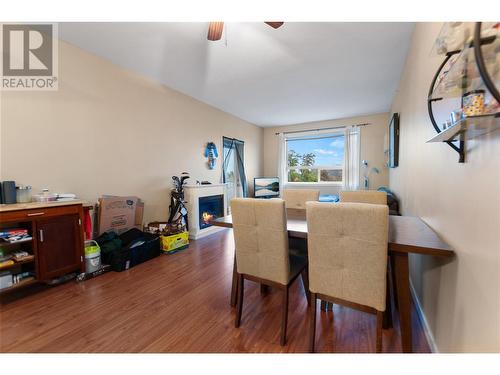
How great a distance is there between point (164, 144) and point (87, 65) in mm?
1348

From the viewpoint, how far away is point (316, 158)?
230 inches

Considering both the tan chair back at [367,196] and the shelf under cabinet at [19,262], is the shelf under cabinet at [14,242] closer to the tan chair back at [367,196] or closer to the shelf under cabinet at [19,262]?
the shelf under cabinet at [19,262]

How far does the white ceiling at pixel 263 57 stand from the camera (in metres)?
2.15

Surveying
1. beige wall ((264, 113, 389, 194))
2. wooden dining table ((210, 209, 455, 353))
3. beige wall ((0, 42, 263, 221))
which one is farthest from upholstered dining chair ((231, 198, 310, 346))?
beige wall ((264, 113, 389, 194))

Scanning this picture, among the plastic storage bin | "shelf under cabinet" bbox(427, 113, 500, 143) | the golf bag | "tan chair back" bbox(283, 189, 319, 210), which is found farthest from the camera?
the golf bag

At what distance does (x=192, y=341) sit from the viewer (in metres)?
1.42

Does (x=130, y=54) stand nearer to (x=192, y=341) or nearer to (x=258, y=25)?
(x=258, y=25)

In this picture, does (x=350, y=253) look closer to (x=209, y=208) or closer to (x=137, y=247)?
(x=137, y=247)

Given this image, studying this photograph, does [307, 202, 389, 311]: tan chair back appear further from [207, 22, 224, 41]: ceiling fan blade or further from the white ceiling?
the white ceiling

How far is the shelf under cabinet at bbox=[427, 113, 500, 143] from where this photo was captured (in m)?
0.71

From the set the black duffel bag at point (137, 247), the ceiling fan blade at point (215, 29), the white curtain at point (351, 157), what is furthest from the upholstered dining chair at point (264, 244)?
the white curtain at point (351, 157)

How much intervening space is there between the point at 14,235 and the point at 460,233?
322 cm

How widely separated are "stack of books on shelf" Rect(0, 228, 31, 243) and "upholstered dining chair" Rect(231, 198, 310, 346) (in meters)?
1.97

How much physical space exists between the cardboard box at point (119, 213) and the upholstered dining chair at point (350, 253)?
2.64 m
